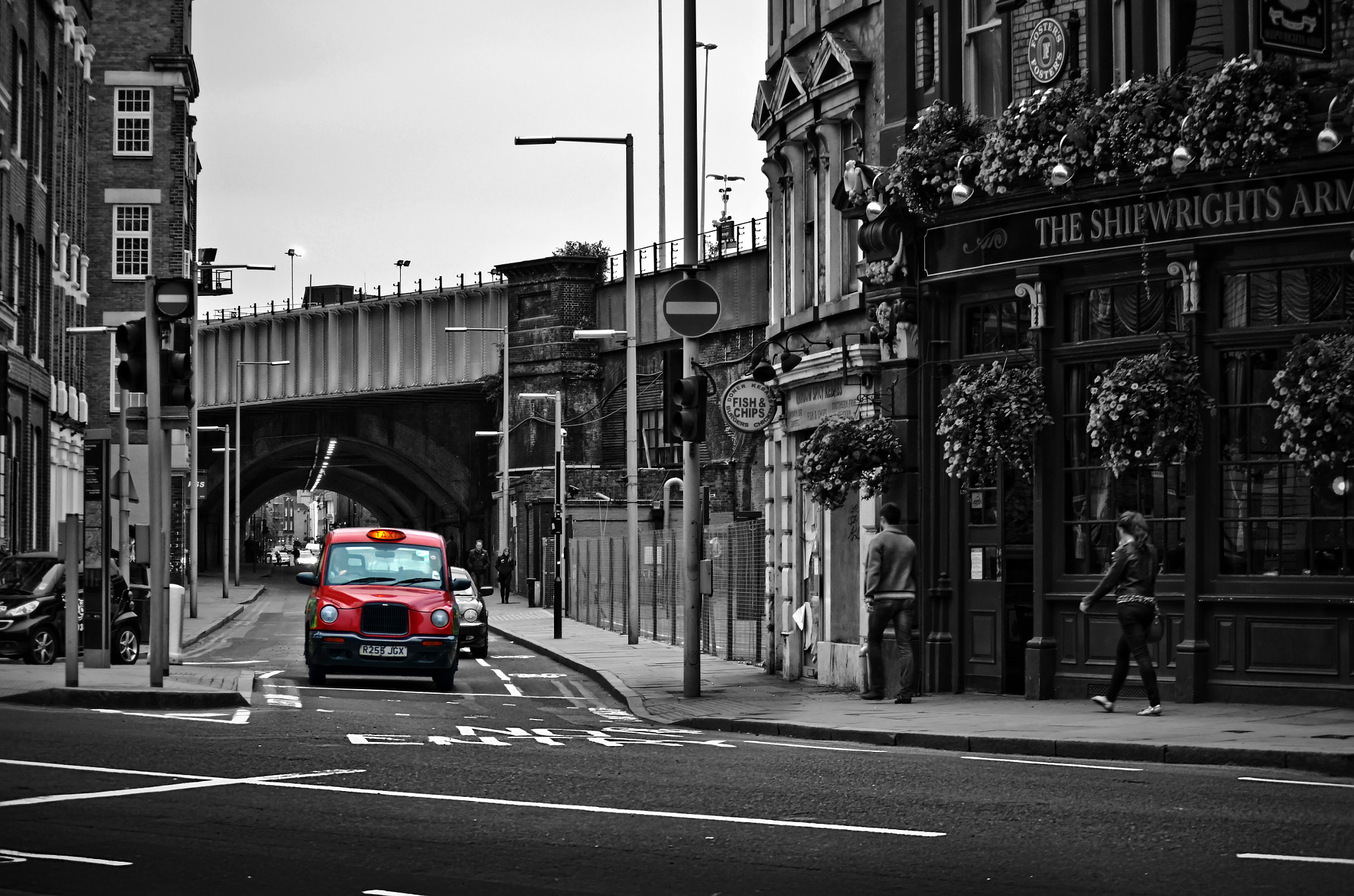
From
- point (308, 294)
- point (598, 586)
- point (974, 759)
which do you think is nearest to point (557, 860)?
point (974, 759)

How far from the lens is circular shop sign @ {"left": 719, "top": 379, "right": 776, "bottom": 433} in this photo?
2270 centimetres

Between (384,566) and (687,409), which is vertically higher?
(687,409)

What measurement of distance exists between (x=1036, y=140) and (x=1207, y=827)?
1020 centimetres

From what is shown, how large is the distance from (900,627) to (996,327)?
3.29 m

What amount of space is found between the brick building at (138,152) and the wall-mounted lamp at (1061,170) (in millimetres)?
46241

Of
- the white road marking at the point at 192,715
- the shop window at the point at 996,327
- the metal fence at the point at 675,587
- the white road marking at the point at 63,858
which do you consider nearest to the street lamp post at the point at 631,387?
the metal fence at the point at 675,587

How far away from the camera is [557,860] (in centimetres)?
880

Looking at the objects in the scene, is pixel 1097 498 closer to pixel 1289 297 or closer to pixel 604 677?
pixel 1289 297

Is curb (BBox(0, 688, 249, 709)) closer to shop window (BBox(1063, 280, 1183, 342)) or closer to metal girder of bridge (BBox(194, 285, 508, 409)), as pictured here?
shop window (BBox(1063, 280, 1183, 342))

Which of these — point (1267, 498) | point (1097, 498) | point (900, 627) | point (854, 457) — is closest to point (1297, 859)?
point (1267, 498)

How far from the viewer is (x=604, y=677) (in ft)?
80.7

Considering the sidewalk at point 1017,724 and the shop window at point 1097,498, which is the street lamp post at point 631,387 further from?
the shop window at point 1097,498

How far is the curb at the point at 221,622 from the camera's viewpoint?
1379 inches

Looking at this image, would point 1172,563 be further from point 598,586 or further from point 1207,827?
point 598,586
